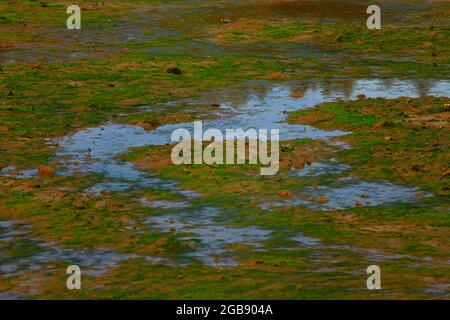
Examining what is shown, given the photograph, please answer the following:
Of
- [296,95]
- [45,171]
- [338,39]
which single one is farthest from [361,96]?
[45,171]

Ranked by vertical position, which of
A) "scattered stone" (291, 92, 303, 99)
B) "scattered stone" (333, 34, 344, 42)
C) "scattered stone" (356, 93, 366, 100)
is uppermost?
"scattered stone" (333, 34, 344, 42)

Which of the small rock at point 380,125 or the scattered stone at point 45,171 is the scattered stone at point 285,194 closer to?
the scattered stone at point 45,171

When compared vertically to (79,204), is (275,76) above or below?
above

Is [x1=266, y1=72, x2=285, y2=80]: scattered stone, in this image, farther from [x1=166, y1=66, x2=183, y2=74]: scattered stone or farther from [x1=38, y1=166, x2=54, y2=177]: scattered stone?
[x1=38, y1=166, x2=54, y2=177]: scattered stone

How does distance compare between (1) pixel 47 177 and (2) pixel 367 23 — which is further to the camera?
(2) pixel 367 23

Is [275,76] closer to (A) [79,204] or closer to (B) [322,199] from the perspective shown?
(B) [322,199]

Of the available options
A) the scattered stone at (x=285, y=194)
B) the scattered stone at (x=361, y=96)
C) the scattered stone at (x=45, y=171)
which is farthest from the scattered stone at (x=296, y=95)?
the scattered stone at (x=285, y=194)

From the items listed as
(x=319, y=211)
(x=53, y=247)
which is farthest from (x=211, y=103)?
(x=53, y=247)

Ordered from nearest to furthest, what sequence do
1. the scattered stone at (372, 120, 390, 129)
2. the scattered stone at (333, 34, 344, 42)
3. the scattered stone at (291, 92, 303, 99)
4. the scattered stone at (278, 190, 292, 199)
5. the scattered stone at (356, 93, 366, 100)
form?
the scattered stone at (278, 190, 292, 199) → the scattered stone at (372, 120, 390, 129) → the scattered stone at (356, 93, 366, 100) → the scattered stone at (291, 92, 303, 99) → the scattered stone at (333, 34, 344, 42)

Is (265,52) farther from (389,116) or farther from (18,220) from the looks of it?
(18,220)

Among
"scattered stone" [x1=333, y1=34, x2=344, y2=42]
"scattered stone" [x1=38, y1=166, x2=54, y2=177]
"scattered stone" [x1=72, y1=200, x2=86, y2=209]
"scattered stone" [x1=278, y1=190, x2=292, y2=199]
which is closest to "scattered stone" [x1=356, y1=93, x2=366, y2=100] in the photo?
"scattered stone" [x1=278, y1=190, x2=292, y2=199]

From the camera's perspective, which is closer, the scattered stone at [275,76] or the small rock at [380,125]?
the small rock at [380,125]
